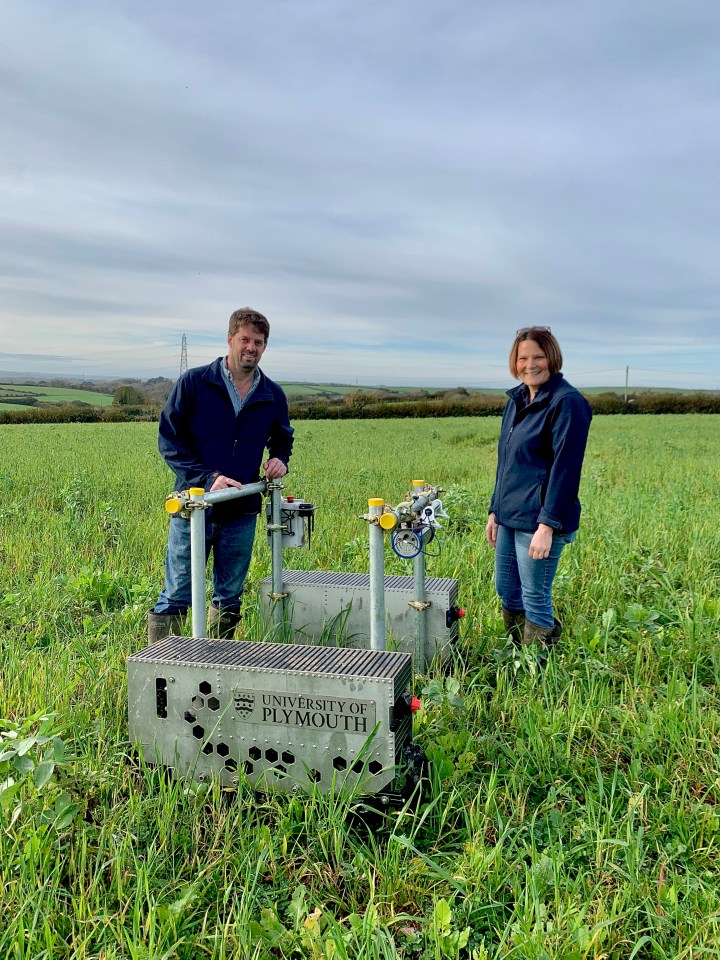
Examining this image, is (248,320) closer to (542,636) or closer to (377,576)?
(377,576)

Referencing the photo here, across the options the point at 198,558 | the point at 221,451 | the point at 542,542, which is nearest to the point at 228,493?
the point at 198,558

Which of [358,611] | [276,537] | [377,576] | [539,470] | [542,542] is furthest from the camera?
[358,611]

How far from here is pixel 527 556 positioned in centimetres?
362

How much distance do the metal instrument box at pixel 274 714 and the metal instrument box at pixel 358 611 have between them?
102cm

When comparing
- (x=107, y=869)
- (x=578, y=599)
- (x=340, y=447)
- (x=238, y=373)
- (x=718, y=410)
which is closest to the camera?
(x=107, y=869)

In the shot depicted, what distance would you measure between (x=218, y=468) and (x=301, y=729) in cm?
181

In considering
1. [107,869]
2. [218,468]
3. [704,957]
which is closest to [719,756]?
[704,957]

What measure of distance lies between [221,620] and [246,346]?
1.64 meters

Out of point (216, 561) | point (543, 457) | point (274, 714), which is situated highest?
point (543, 457)

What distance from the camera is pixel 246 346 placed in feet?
11.8

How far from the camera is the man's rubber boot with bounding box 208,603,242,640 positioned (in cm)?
398

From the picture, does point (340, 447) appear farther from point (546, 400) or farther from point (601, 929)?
point (601, 929)

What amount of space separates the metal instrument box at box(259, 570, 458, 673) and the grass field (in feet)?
0.77

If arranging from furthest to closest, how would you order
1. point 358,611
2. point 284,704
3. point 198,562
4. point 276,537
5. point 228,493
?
point 358,611 < point 276,537 < point 228,493 < point 198,562 < point 284,704
